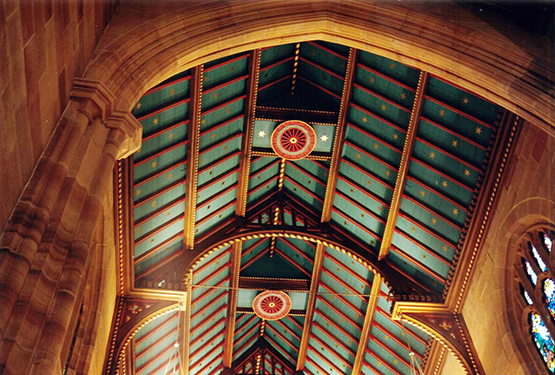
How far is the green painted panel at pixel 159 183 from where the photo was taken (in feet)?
34.2

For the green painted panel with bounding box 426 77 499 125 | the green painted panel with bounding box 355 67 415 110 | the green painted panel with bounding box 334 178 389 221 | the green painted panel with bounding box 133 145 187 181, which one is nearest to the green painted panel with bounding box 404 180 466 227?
the green painted panel with bounding box 334 178 389 221

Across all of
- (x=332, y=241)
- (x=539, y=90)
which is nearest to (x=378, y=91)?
(x=332, y=241)

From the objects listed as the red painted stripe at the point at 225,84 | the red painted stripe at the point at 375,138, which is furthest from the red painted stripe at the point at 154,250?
the red painted stripe at the point at 375,138

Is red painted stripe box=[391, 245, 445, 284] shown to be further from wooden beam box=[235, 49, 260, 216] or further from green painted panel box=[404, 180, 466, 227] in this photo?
wooden beam box=[235, 49, 260, 216]

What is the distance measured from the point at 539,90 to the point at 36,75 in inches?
209

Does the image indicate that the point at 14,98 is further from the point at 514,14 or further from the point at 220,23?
the point at 514,14

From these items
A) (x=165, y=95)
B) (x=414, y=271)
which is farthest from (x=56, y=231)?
(x=414, y=271)

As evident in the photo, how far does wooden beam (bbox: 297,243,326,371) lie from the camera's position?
13.8m

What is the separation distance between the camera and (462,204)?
1050 centimetres

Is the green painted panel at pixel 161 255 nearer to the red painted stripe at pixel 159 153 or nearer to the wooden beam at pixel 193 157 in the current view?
the wooden beam at pixel 193 157

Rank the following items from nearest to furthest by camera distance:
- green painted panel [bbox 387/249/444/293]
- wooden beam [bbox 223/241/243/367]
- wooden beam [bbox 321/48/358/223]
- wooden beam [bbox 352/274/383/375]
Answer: wooden beam [bbox 321/48/358/223]
green painted panel [bbox 387/249/444/293]
wooden beam [bbox 352/274/383/375]
wooden beam [bbox 223/241/243/367]

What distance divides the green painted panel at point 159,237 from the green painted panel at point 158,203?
26 centimetres

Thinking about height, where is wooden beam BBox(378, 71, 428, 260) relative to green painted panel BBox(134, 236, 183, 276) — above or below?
above

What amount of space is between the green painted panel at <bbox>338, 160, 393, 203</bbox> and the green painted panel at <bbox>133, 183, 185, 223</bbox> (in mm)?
3479
